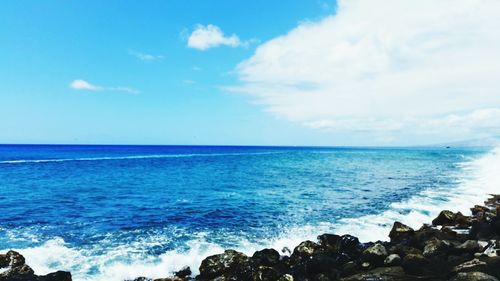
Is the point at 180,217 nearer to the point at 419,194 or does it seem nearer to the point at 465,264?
the point at 465,264

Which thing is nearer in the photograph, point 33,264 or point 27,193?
point 33,264

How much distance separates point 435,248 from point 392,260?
2682 mm

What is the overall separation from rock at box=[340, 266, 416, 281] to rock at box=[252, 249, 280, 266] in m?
3.64

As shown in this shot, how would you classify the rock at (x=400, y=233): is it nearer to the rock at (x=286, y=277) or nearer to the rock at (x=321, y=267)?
the rock at (x=321, y=267)

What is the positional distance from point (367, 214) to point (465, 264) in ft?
45.5

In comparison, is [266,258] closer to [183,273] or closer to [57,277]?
[183,273]

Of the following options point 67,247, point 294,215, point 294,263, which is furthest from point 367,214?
point 67,247

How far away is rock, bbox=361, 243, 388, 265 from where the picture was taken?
14.2m

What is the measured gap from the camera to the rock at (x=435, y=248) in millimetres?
14633

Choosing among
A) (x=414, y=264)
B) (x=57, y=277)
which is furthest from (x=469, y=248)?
(x=57, y=277)

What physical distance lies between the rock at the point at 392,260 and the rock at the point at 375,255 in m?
0.32

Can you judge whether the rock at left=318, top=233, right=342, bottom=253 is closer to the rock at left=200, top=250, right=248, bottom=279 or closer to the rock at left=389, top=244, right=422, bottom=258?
the rock at left=389, top=244, right=422, bottom=258

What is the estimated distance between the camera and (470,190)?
37500 mm

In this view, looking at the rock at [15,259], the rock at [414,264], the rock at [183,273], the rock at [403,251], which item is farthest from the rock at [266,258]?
the rock at [15,259]
